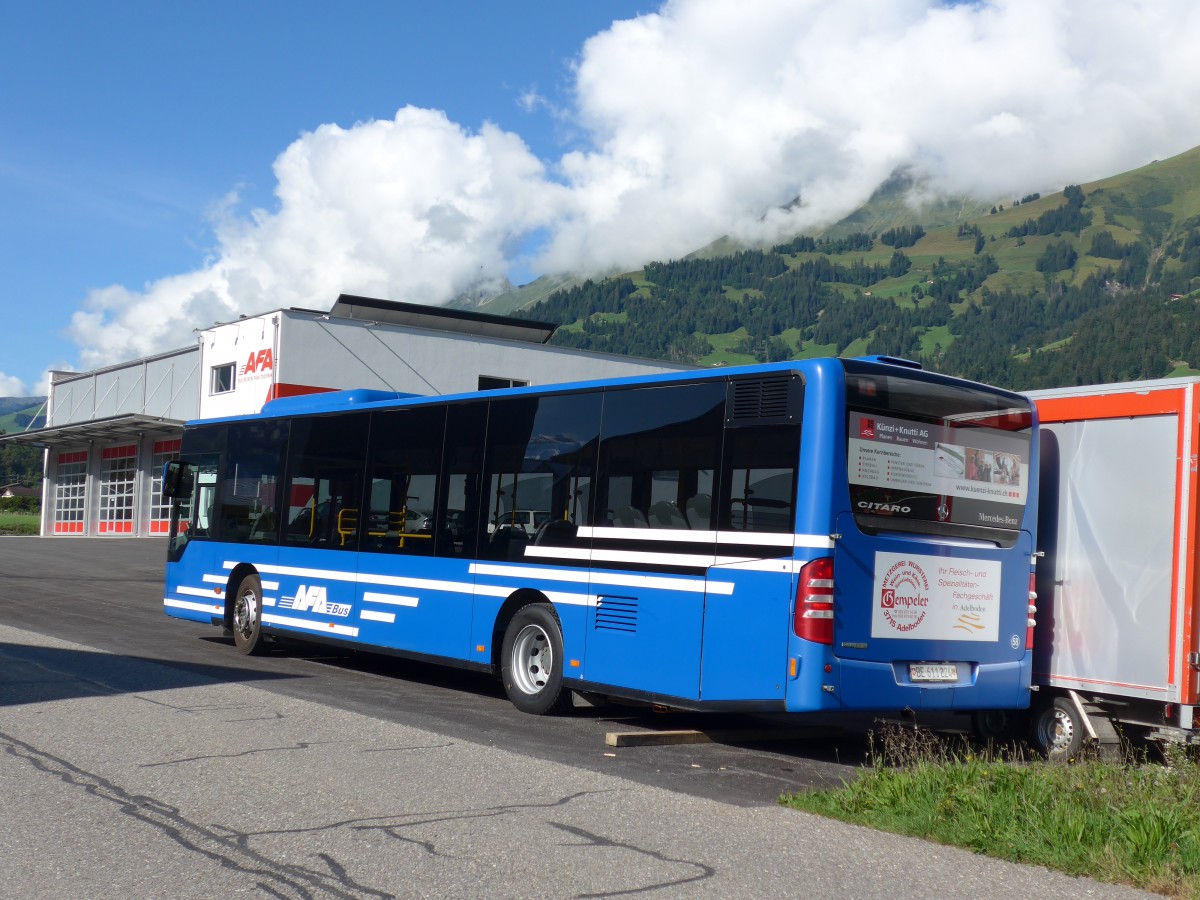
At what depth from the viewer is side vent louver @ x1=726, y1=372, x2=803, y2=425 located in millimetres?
9547

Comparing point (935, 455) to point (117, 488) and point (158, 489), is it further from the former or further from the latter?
point (117, 488)

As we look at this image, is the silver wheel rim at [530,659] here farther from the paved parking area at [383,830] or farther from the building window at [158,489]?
the building window at [158,489]

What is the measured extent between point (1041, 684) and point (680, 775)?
3.34 meters

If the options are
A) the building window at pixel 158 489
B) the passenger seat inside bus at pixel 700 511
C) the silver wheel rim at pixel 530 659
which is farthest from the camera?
the building window at pixel 158 489

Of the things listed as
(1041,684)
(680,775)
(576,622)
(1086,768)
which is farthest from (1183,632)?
(576,622)

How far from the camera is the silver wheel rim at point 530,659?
38.2 ft

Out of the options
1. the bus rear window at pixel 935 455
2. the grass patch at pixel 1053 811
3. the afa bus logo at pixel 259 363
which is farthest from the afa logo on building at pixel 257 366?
the grass patch at pixel 1053 811

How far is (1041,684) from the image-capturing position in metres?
10.4

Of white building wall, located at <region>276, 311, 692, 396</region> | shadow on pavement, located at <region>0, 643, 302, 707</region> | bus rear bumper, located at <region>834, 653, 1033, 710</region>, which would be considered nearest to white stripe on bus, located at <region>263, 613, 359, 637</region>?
shadow on pavement, located at <region>0, 643, 302, 707</region>

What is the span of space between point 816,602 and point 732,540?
885 millimetres

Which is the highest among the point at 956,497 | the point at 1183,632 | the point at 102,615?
the point at 956,497

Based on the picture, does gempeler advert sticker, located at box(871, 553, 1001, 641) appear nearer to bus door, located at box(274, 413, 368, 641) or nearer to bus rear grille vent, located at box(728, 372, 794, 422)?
bus rear grille vent, located at box(728, 372, 794, 422)

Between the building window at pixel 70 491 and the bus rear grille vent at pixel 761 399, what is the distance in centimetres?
5304

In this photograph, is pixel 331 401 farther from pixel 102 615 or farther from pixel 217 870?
pixel 217 870
